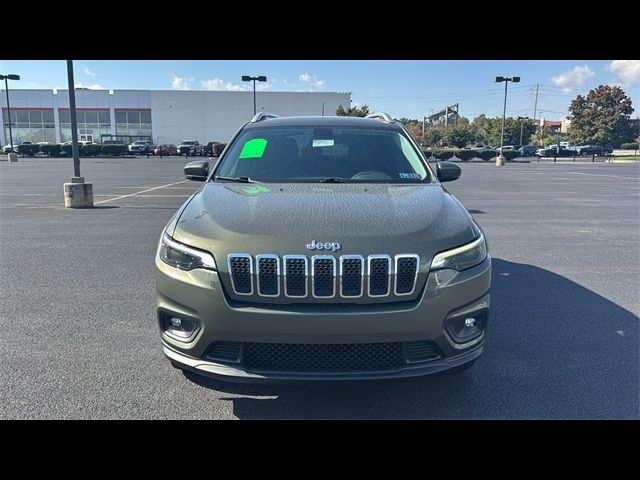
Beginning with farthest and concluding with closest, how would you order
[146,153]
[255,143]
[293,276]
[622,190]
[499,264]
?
[146,153], [622,190], [499,264], [255,143], [293,276]

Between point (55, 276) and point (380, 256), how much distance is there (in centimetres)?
485

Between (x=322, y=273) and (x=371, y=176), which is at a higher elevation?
(x=371, y=176)

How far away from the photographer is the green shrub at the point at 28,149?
171 feet

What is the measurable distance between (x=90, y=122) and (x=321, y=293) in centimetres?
8007

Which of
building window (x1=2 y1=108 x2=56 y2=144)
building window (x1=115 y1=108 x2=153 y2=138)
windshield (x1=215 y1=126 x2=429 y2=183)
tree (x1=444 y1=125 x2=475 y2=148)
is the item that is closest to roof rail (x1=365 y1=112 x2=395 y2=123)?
windshield (x1=215 y1=126 x2=429 y2=183)

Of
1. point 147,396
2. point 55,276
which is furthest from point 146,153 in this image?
point 147,396

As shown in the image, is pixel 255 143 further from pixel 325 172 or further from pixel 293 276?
pixel 293 276

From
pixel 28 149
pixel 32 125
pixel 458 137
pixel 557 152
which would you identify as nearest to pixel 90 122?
pixel 32 125

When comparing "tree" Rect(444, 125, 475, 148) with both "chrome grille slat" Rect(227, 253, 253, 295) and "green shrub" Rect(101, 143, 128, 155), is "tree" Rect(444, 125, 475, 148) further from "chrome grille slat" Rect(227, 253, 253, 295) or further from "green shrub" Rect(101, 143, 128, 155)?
"chrome grille slat" Rect(227, 253, 253, 295)

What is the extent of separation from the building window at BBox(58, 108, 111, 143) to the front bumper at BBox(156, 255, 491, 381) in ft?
255

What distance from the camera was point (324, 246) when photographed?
8.25ft

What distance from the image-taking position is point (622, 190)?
17.9 metres

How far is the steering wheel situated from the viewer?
12.4 ft

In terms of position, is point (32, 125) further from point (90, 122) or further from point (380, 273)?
point (380, 273)
